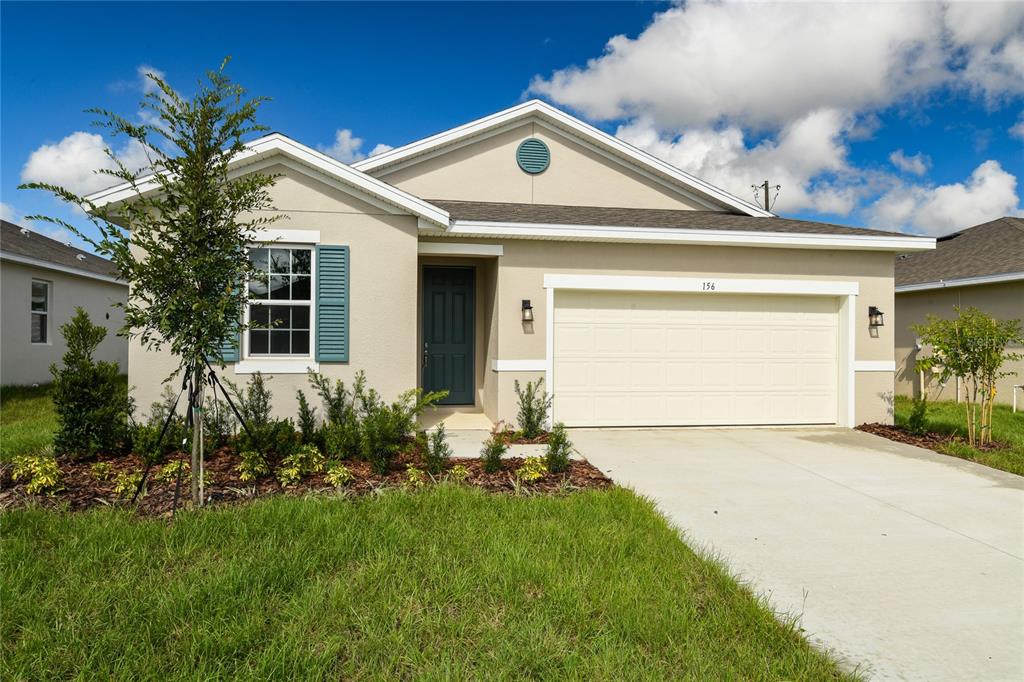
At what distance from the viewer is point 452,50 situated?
12.6m

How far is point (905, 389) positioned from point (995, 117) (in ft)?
25.9

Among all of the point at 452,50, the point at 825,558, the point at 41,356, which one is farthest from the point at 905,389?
the point at 41,356

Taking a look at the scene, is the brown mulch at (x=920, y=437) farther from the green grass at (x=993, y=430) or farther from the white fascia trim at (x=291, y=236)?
the white fascia trim at (x=291, y=236)

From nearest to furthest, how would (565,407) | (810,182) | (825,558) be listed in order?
(825,558), (565,407), (810,182)

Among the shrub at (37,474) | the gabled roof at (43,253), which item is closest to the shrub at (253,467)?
the shrub at (37,474)

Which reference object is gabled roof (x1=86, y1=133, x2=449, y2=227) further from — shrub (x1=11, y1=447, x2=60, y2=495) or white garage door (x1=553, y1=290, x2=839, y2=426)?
shrub (x1=11, y1=447, x2=60, y2=495)

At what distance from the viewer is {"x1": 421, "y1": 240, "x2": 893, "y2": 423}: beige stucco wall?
8.77 m

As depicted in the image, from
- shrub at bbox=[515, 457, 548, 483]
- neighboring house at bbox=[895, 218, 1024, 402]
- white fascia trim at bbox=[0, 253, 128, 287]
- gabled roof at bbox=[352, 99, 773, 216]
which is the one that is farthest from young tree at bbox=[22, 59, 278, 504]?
neighboring house at bbox=[895, 218, 1024, 402]

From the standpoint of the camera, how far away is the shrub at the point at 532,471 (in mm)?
5668

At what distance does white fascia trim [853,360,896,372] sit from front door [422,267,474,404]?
6465mm

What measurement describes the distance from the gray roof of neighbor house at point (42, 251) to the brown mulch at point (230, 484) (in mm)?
8230

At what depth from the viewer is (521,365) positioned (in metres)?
8.77

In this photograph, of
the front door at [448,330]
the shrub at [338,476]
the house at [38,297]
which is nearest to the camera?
the shrub at [338,476]

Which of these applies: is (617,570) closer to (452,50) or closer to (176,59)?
(176,59)
